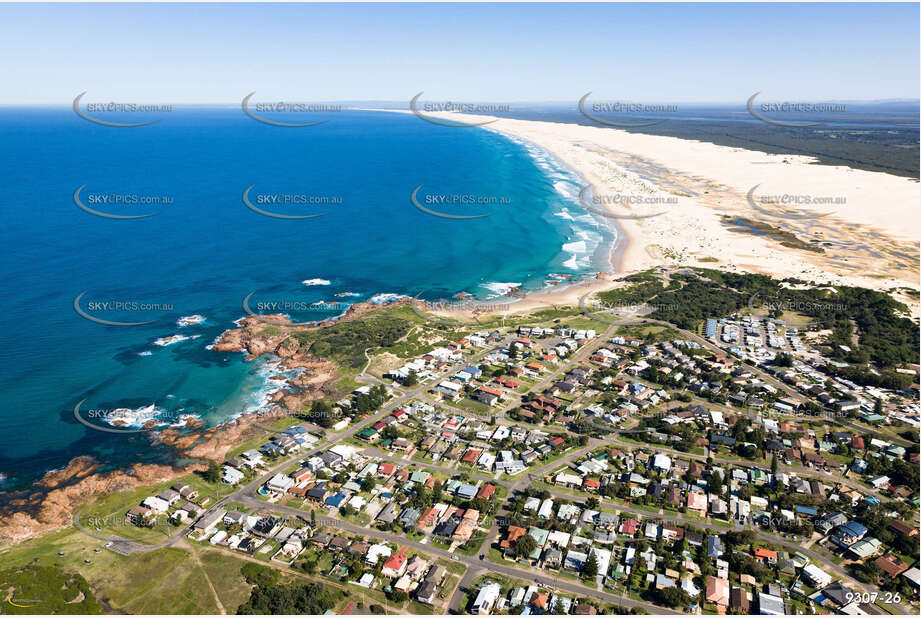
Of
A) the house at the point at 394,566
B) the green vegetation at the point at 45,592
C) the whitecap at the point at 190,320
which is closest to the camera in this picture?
the green vegetation at the point at 45,592

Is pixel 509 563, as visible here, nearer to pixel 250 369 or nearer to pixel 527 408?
pixel 527 408

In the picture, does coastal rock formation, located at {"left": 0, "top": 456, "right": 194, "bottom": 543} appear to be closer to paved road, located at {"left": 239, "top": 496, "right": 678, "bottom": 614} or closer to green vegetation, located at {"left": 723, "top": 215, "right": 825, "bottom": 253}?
paved road, located at {"left": 239, "top": 496, "right": 678, "bottom": 614}

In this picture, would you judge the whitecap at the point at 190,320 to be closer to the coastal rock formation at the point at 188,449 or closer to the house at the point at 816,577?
the coastal rock formation at the point at 188,449

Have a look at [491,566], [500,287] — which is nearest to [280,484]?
[491,566]

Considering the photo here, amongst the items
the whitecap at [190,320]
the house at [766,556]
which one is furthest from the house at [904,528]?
the whitecap at [190,320]

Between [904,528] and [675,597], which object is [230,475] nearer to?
[675,597]

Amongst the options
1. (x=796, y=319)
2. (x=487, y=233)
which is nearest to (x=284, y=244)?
(x=487, y=233)

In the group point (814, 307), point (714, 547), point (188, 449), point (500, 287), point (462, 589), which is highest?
point (814, 307)

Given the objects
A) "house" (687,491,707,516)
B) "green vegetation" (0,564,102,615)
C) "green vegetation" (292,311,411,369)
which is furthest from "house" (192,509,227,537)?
"house" (687,491,707,516)
